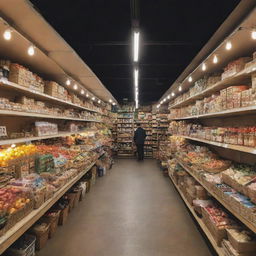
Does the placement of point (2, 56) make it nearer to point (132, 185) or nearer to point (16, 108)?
point (16, 108)

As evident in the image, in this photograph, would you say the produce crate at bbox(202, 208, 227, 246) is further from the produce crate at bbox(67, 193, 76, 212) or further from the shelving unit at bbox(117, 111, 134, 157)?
the shelving unit at bbox(117, 111, 134, 157)

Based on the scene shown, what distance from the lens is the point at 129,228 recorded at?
3.35 m

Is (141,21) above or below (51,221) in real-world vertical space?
above

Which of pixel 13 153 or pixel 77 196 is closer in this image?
pixel 13 153

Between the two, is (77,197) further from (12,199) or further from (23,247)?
(12,199)

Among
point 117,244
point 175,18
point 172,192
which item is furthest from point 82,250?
point 175,18

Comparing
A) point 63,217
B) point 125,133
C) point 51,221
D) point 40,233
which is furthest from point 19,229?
point 125,133

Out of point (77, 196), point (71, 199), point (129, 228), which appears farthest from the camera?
point (77, 196)

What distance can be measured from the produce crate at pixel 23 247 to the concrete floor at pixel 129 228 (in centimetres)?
31

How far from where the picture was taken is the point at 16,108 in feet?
8.34

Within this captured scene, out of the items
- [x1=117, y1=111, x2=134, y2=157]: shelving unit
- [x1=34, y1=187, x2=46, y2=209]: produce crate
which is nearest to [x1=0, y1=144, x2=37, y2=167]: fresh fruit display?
[x1=34, y1=187, x2=46, y2=209]: produce crate

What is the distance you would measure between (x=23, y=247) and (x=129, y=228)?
1648 millimetres

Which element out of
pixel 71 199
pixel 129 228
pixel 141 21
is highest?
pixel 141 21

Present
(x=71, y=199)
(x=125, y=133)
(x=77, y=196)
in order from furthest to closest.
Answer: (x=125, y=133) < (x=77, y=196) < (x=71, y=199)
